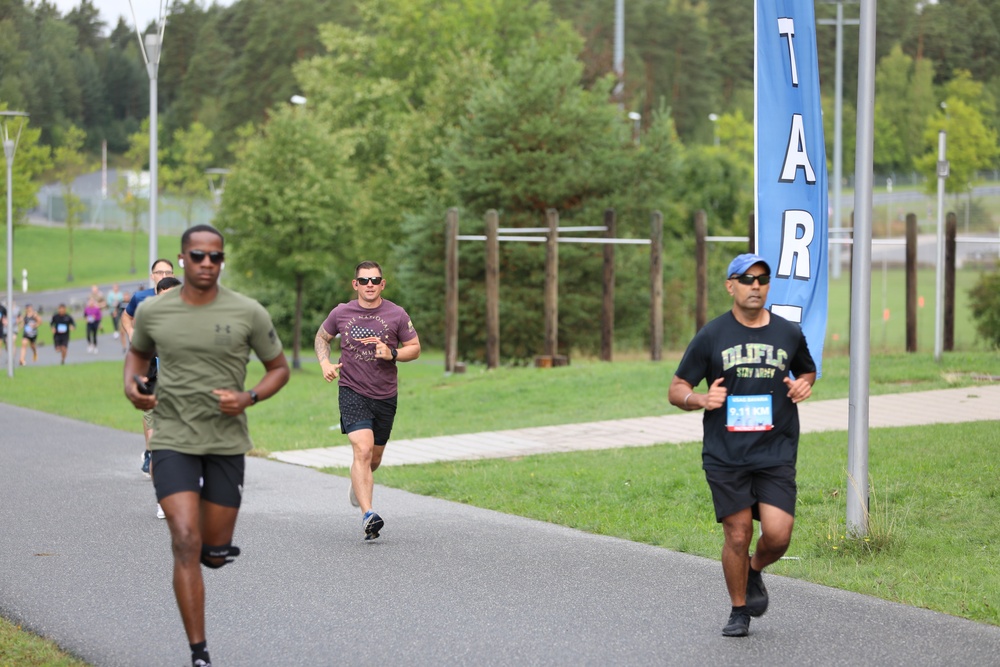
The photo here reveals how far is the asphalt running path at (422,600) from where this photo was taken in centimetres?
664

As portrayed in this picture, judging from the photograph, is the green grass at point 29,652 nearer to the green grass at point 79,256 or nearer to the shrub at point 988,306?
the shrub at point 988,306

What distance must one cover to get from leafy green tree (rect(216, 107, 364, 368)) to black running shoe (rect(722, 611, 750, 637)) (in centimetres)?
3423

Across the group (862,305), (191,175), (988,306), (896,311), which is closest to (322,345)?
(862,305)

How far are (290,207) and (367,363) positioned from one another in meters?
30.9

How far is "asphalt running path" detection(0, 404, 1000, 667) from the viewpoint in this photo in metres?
6.64

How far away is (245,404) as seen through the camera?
6.11 metres

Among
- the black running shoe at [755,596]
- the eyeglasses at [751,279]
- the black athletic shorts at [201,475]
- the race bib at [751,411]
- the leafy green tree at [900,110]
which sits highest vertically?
the leafy green tree at [900,110]

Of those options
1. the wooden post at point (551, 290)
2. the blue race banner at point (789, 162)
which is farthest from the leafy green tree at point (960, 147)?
the blue race banner at point (789, 162)

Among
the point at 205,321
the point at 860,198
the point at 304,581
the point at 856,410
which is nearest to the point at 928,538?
the point at 856,410

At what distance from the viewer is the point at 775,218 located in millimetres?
9164

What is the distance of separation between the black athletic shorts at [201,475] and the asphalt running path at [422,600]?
0.82 m

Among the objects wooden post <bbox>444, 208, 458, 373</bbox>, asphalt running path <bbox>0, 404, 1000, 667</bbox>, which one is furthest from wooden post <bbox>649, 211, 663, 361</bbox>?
asphalt running path <bbox>0, 404, 1000, 667</bbox>

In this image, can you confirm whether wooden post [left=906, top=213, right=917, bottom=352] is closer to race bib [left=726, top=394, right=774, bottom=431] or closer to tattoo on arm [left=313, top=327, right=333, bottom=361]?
tattoo on arm [left=313, top=327, right=333, bottom=361]

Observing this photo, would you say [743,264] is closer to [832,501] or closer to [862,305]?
[862,305]
